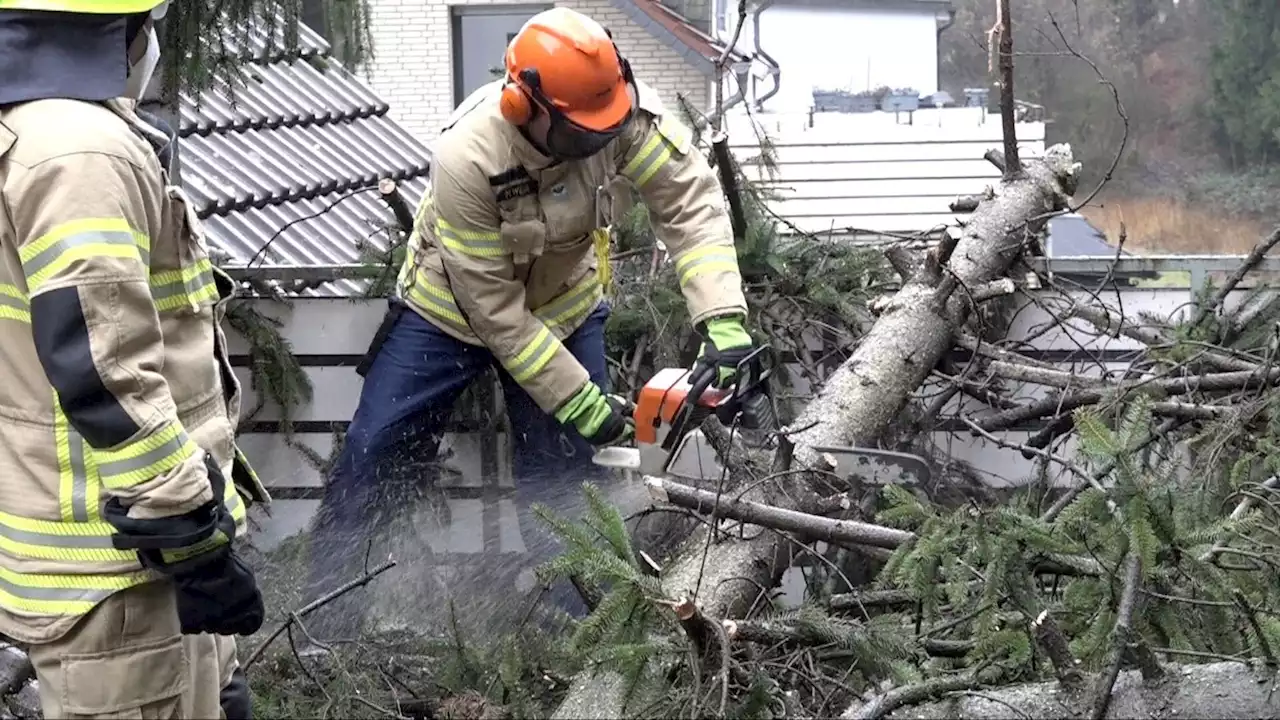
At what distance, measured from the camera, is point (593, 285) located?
429cm

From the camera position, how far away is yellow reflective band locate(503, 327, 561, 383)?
3.80 meters

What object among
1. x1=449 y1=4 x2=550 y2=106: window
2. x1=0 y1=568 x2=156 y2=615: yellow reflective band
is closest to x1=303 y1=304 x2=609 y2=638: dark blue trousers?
x1=0 y1=568 x2=156 y2=615: yellow reflective band

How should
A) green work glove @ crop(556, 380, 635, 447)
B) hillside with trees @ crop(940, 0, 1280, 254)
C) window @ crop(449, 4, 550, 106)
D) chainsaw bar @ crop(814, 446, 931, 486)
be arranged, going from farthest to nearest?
window @ crop(449, 4, 550, 106)
hillside with trees @ crop(940, 0, 1280, 254)
green work glove @ crop(556, 380, 635, 447)
chainsaw bar @ crop(814, 446, 931, 486)

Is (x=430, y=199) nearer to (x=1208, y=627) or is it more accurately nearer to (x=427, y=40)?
(x=1208, y=627)

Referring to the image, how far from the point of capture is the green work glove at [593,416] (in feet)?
12.4

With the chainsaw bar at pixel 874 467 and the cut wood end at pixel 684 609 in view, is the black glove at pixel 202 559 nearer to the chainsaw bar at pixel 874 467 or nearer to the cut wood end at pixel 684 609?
the cut wood end at pixel 684 609

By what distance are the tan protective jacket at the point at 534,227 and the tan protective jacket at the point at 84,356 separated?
1.45 m

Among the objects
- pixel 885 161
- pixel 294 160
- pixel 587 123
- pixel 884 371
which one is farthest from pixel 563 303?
pixel 885 161

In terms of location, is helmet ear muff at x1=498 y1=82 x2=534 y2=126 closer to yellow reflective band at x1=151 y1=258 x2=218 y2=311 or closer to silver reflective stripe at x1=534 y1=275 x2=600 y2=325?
silver reflective stripe at x1=534 y1=275 x2=600 y2=325

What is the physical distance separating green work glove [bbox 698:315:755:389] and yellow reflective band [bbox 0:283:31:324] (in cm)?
196

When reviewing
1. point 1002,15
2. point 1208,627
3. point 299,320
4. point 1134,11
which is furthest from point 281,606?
point 1134,11

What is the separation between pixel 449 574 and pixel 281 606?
73cm

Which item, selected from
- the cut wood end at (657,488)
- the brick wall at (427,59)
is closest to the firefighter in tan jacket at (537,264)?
the cut wood end at (657,488)

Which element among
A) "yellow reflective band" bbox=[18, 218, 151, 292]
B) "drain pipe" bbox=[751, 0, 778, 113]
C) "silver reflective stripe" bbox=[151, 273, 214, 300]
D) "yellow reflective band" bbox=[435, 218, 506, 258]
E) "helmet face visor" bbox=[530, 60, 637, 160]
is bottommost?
"yellow reflective band" bbox=[435, 218, 506, 258]
